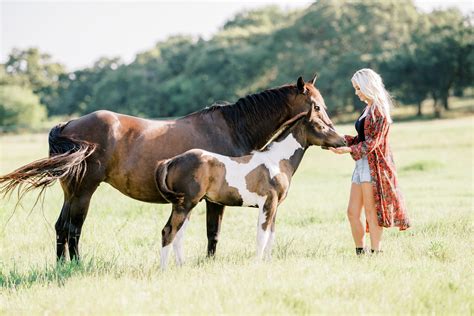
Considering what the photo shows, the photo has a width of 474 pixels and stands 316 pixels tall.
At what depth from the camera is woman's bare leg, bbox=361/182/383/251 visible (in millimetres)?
6953

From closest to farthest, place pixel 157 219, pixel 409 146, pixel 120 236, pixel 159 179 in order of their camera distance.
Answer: pixel 159 179, pixel 120 236, pixel 157 219, pixel 409 146

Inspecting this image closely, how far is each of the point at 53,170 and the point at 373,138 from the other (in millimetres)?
3463

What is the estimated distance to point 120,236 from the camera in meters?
8.70

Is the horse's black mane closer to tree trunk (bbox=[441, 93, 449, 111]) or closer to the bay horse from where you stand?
the bay horse

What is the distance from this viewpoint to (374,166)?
6.91 metres

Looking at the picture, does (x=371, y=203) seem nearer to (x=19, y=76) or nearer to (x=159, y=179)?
(x=159, y=179)

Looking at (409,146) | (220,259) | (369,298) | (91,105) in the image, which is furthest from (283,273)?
(91,105)

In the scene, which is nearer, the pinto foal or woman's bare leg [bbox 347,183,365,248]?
the pinto foal

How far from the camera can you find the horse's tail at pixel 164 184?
5941 mm

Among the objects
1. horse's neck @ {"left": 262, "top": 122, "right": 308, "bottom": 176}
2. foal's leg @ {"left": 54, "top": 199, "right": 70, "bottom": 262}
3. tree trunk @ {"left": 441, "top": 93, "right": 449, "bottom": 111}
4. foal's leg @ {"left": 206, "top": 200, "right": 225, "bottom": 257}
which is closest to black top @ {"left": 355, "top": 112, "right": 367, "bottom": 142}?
horse's neck @ {"left": 262, "top": 122, "right": 308, "bottom": 176}

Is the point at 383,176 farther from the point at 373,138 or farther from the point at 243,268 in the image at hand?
the point at 243,268

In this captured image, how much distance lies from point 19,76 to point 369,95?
81469 millimetres

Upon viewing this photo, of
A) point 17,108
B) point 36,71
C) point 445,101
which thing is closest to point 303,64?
point 445,101

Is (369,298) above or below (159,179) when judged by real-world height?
below
